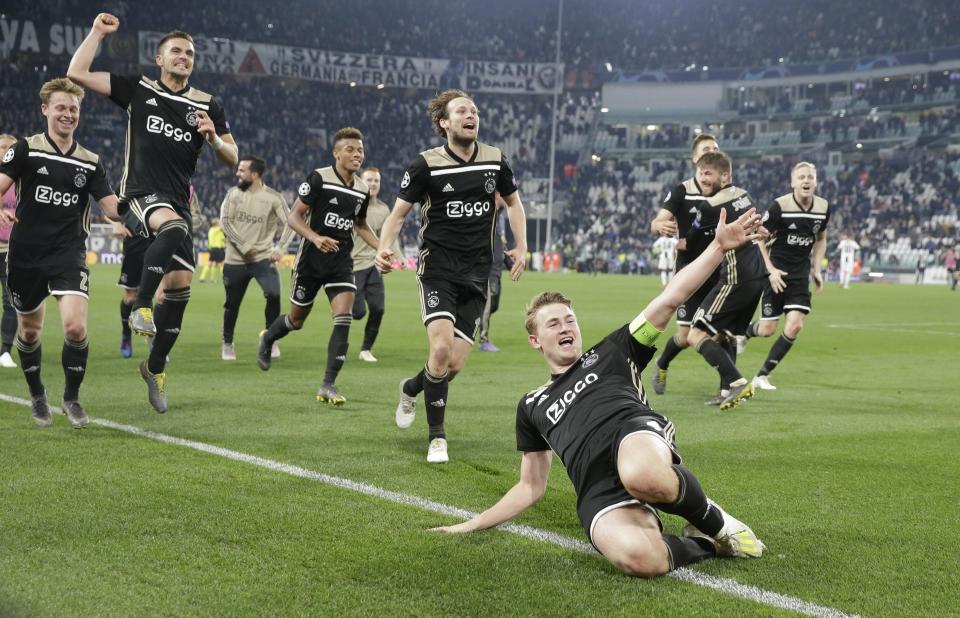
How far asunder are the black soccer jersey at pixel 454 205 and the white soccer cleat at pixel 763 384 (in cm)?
465

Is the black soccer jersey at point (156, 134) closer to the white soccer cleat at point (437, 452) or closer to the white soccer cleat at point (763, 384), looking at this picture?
the white soccer cleat at point (437, 452)

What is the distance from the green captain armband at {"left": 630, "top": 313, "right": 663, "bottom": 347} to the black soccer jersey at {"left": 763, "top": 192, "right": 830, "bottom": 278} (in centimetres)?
627

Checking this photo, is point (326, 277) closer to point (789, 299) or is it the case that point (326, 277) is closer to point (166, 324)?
point (166, 324)

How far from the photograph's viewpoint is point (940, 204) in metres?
55.6

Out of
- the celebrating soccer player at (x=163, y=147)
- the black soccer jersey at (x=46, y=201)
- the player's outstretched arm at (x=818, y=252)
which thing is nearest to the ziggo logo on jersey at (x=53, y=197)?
the black soccer jersey at (x=46, y=201)

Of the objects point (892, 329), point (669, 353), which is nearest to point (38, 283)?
point (669, 353)

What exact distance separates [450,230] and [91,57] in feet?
8.93

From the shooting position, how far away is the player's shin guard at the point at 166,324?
7.82 meters

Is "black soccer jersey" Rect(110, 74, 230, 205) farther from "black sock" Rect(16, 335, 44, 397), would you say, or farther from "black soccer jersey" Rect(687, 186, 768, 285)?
"black soccer jersey" Rect(687, 186, 768, 285)

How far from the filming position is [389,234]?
6.77m

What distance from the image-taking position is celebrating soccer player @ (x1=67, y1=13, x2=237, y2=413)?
7.13 m

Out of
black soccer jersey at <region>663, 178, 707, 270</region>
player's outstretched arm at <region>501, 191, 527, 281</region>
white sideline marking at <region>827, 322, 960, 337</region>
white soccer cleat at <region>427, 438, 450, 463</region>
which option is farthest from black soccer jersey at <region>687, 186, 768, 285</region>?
white sideline marking at <region>827, 322, 960, 337</region>

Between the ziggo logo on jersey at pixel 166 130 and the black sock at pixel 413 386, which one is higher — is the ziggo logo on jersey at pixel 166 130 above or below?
above

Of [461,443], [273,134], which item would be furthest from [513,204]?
[273,134]
